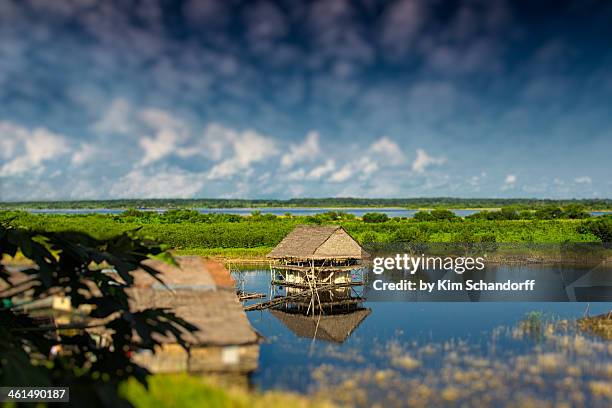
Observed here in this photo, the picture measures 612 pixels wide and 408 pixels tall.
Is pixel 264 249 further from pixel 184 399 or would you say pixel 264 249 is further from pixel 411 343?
pixel 184 399

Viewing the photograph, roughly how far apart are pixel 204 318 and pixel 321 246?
12222 mm

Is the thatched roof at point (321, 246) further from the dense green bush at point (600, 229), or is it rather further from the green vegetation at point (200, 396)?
the dense green bush at point (600, 229)

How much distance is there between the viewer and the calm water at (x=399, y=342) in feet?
45.4

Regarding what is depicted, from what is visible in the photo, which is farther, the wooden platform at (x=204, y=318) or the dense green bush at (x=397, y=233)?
the dense green bush at (x=397, y=233)

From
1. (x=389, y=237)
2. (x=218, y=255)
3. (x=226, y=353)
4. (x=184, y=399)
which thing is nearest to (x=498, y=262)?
(x=389, y=237)

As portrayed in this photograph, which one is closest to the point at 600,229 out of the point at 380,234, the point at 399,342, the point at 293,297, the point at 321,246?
the point at 380,234

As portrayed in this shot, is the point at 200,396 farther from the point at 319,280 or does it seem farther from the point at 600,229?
the point at 600,229

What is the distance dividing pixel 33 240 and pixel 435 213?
203 ft

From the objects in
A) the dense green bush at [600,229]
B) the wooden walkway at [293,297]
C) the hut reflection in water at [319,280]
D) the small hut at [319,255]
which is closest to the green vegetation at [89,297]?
the hut reflection in water at [319,280]

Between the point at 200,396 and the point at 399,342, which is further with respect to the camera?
the point at 399,342

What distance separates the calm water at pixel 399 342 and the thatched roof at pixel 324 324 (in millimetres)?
39

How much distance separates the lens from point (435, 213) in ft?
203

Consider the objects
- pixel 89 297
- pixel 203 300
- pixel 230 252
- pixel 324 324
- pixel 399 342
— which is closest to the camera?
pixel 89 297

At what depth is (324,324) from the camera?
20.8 meters
